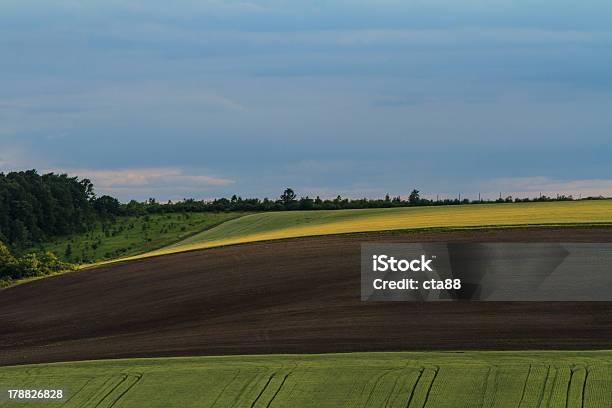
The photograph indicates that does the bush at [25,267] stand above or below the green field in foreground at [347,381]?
above

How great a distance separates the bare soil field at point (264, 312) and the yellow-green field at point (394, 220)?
3157 millimetres

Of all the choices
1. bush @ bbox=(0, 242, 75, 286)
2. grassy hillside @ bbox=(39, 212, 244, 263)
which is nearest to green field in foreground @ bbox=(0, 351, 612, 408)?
bush @ bbox=(0, 242, 75, 286)

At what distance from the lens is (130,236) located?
81.1 m

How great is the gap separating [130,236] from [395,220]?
2526 cm

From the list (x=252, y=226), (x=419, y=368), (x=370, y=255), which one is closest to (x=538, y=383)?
(x=419, y=368)

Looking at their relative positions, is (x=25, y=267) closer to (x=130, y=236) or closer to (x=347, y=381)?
(x=130, y=236)

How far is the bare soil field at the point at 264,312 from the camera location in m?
36.4

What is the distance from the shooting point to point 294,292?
43.6 metres

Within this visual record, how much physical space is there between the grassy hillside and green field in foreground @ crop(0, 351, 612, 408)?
129ft

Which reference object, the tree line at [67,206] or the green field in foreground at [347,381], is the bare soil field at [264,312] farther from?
the tree line at [67,206]

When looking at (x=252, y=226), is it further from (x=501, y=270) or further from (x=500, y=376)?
(x=500, y=376)

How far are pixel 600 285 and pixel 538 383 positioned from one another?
1224 centimetres

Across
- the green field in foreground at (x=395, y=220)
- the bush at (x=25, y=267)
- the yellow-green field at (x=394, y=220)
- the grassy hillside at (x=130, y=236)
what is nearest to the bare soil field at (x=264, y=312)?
the bush at (x=25, y=267)

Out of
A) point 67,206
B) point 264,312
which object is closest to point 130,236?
point 67,206
